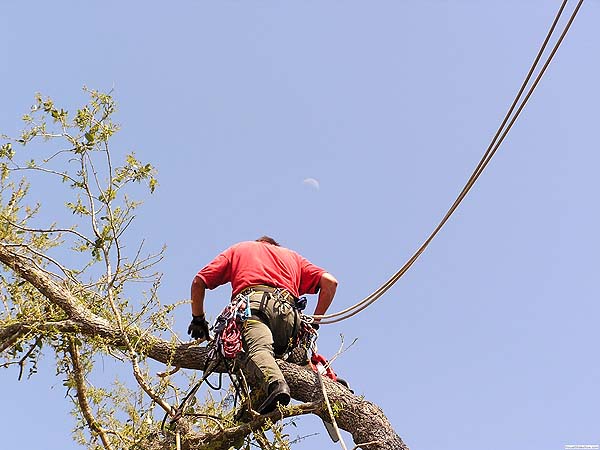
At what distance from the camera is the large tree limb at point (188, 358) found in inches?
183

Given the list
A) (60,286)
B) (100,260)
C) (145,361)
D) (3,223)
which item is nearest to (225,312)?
(145,361)

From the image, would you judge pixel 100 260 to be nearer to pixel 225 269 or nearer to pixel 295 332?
pixel 225 269

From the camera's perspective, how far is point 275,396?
427 cm

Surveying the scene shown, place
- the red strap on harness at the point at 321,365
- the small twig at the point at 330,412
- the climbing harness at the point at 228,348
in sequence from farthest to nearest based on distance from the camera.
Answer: the red strap on harness at the point at 321,365 < the climbing harness at the point at 228,348 < the small twig at the point at 330,412

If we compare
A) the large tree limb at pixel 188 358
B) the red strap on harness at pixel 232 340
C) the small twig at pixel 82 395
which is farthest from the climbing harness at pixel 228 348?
the small twig at pixel 82 395

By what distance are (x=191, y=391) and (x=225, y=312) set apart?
0.56 m

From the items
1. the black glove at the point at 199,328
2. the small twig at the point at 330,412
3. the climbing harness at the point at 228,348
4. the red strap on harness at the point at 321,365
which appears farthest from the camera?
the black glove at the point at 199,328

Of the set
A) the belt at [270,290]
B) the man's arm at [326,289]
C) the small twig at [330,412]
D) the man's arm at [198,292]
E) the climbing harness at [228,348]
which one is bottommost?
the small twig at [330,412]

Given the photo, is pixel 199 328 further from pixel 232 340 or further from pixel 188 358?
pixel 232 340

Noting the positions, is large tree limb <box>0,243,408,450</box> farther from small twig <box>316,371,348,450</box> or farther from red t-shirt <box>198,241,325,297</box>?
red t-shirt <box>198,241,325,297</box>

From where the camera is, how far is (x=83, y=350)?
19.0 ft

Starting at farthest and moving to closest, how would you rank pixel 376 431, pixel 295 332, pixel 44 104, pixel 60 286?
1. pixel 60 286
2. pixel 44 104
3. pixel 295 332
4. pixel 376 431

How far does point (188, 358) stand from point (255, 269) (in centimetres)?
87

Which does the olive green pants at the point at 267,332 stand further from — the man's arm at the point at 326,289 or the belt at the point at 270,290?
the man's arm at the point at 326,289
